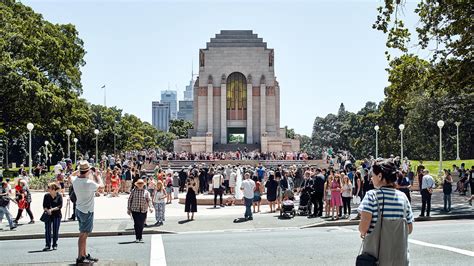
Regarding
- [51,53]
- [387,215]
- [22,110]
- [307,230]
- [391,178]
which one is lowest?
[307,230]

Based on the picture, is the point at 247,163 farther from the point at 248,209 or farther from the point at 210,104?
the point at 248,209

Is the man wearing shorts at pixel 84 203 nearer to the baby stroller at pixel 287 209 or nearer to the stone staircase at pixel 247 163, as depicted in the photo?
the baby stroller at pixel 287 209

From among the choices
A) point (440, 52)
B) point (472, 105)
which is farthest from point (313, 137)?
point (440, 52)

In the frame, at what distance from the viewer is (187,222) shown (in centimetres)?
1956

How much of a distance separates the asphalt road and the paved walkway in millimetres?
957

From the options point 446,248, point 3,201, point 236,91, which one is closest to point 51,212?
point 3,201

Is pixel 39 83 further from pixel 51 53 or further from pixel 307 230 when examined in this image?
pixel 307 230

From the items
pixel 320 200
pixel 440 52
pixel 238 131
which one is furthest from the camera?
pixel 238 131

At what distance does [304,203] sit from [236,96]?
51.5 meters

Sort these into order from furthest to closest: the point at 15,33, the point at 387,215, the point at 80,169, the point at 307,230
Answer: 1. the point at 15,33
2. the point at 307,230
3. the point at 80,169
4. the point at 387,215

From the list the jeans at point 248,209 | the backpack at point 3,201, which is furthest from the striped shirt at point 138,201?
the jeans at point 248,209

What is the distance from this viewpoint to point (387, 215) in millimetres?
6137

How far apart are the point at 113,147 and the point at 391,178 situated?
96.9 meters

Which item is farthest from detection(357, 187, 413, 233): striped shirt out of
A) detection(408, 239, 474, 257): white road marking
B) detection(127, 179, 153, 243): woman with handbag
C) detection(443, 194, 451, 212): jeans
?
detection(443, 194, 451, 212): jeans
